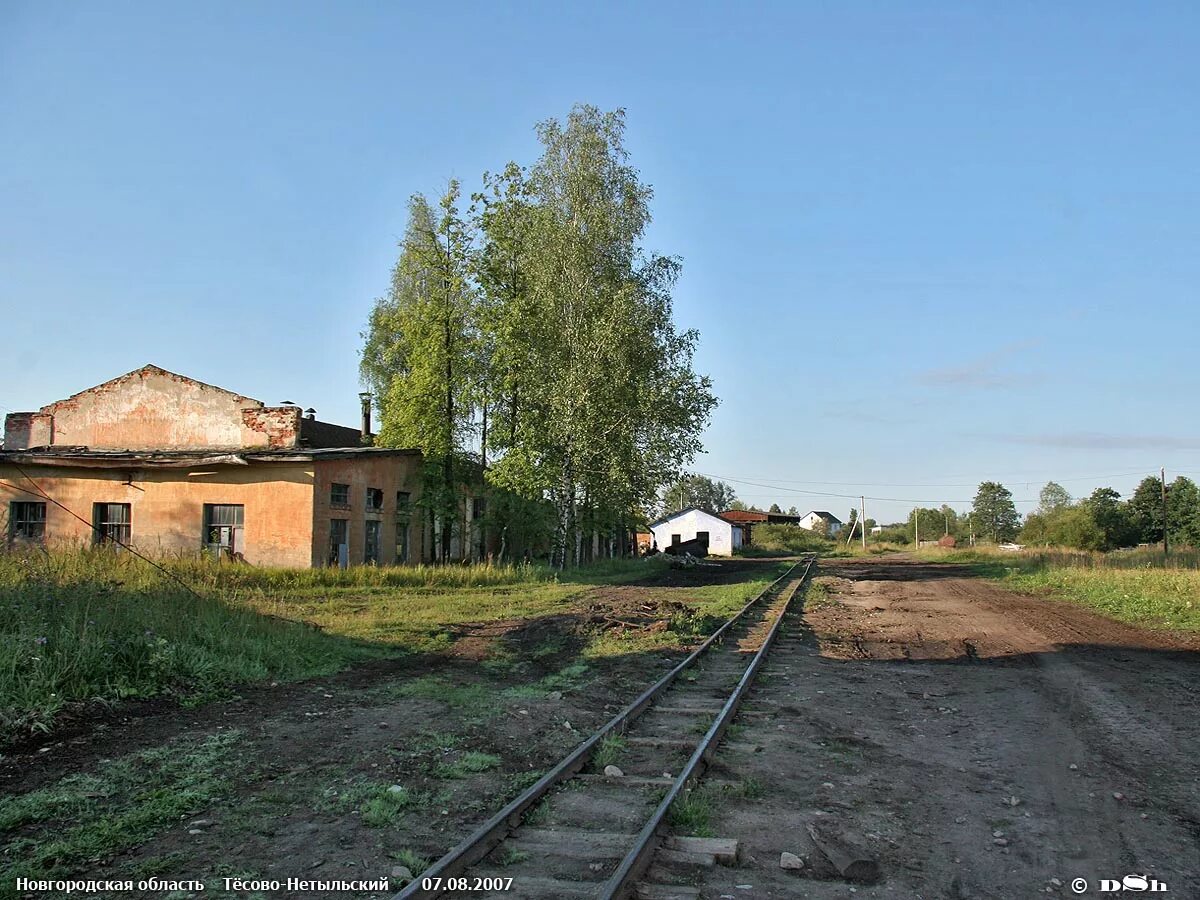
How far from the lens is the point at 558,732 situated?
7.69 metres

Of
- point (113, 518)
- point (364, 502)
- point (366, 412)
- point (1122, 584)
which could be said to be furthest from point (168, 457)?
point (1122, 584)

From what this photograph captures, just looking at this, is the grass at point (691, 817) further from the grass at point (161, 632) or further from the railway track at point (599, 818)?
the grass at point (161, 632)

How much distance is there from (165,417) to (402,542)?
27.5 ft

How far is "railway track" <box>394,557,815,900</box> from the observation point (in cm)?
431

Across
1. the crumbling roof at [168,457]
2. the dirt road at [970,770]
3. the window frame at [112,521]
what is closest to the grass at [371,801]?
the dirt road at [970,770]

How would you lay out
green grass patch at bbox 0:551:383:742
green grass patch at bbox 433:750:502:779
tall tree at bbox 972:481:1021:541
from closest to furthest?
1. green grass patch at bbox 433:750:502:779
2. green grass patch at bbox 0:551:383:742
3. tall tree at bbox 972:481:1021:541

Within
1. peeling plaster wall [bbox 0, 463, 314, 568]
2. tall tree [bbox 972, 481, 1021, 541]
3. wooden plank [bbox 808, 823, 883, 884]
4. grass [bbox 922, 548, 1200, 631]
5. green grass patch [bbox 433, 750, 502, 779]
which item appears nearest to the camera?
wooden plank [bbox 808, 823, 883, 884]

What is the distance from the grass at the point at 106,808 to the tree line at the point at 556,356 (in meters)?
21.8

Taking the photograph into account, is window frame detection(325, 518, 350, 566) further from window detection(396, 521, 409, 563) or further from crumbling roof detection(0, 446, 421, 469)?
window detection(396, 521, 409, 563)

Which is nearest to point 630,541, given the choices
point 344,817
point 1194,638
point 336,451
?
point 336,451

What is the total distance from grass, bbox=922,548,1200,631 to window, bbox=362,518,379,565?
20039 mm

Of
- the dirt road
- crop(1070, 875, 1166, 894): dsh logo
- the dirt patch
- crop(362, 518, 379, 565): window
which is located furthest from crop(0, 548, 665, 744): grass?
crop(362, 518, 379, 565): window

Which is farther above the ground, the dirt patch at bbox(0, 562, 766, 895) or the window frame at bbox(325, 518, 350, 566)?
the window frame at bbox(325, 518, 350, 566)

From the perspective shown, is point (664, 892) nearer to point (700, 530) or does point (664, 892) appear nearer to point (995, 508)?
point (700, 530)
